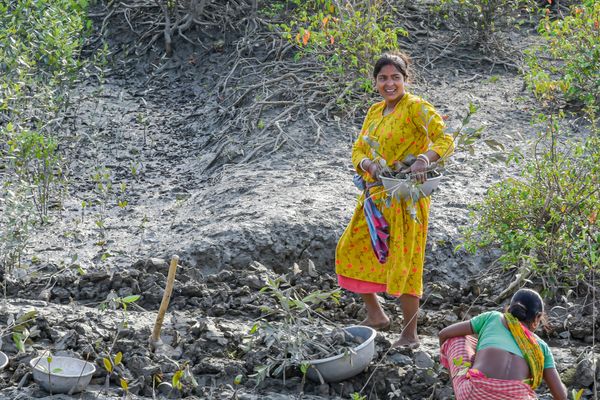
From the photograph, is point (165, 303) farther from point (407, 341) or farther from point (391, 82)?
point (391, 82)

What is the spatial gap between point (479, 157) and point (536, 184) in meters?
1.35

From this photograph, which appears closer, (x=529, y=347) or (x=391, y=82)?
(x=529, y=347)

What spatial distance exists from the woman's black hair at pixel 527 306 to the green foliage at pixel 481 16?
512 centimetres

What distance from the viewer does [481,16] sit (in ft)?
27.6

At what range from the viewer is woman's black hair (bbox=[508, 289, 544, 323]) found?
365 centimetres

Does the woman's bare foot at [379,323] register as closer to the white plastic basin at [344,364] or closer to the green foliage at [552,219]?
the white plastic basin at [344,364]

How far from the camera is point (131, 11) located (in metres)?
9.45

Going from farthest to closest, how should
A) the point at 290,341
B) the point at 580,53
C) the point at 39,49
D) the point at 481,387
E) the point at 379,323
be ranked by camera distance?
the point at 39,49, the point at 580,53, the point at 379,323, the point at 290,341, the point at 481,387

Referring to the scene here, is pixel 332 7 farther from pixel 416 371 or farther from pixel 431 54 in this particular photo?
pixel 416 371

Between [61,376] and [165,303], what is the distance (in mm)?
574

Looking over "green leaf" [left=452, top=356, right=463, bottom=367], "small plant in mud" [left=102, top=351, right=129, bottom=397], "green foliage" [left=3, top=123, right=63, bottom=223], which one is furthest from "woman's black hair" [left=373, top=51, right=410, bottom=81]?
"green foliage" [left=3, top=123, right=63, bottom=223]

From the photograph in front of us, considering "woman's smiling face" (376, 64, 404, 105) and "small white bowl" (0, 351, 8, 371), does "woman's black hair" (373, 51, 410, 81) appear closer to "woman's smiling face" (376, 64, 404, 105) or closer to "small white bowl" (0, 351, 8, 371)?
"woman's smiling face" (376, 64, 404, 105)

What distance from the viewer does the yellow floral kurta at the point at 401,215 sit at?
14.4 ft

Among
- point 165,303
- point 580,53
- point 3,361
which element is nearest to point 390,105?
point 165,303
